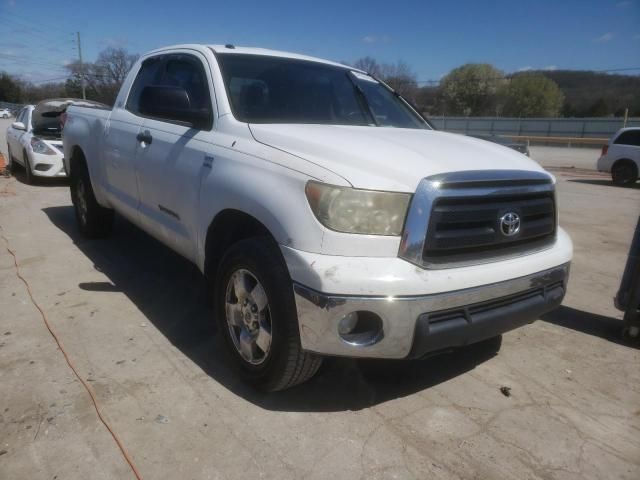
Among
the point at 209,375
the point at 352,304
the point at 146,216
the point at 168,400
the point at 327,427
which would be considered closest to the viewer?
the point at 352,304

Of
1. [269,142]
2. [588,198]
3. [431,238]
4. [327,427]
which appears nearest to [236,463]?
[327,427]

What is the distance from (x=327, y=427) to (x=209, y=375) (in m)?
0.83

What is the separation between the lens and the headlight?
7.45 feet

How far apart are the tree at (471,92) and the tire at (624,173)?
6660 cm

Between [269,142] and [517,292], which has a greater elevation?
[269,142]

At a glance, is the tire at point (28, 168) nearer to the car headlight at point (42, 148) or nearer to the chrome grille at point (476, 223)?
the car headlight at point (42, 148)

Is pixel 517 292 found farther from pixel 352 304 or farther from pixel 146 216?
pixel 146 216

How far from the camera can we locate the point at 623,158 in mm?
14117

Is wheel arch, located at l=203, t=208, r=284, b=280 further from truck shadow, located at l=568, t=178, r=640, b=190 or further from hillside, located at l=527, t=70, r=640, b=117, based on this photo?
hillside, located at l=527, t=70, r=640, b=117

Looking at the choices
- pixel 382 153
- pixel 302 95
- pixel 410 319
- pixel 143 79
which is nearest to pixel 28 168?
pixel 143 79

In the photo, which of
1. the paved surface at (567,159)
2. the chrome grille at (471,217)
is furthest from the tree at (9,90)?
the chrome grille at (471,217)

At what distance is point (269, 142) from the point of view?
2.69 metres

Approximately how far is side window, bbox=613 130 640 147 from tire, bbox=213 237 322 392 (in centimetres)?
1488

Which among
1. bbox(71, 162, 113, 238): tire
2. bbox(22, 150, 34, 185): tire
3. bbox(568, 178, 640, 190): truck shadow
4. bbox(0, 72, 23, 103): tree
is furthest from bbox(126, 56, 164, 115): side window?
bbox(0, 72, 23, 103): tree
